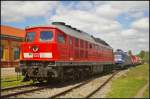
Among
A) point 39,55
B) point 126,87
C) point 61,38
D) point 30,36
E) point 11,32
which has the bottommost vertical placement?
point 126,87

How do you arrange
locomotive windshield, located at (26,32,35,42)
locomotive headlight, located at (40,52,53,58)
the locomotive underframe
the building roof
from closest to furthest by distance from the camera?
the locomotive underframe → locomotive headlight, located at (40,52,53,58) → locomotive windshield, located at (26,32,35,42) → the building roof

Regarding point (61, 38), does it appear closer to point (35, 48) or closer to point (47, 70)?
point (35, 48)

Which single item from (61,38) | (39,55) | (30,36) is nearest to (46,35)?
(61,38)

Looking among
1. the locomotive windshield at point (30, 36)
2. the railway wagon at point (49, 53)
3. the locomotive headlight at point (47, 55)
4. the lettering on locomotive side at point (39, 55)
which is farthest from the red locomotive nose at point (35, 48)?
the locomotive windshield at point (30, 36)

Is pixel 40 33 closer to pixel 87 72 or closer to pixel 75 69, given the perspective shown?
pixel 75 69

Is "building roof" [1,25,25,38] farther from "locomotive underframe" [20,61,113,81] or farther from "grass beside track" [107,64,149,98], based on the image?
"locomotive underframe" [20,61,113,81]

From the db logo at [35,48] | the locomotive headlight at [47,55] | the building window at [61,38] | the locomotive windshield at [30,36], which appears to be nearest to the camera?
the locomotive headlight at [47,55]

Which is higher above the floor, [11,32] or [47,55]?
[11,32]

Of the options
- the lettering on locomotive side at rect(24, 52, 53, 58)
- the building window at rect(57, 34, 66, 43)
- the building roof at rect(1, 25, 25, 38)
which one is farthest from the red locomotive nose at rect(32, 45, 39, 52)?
the building roof at rect(1, 25, 25, 38)

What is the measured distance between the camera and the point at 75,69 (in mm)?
22344

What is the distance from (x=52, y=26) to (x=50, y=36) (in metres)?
0.60

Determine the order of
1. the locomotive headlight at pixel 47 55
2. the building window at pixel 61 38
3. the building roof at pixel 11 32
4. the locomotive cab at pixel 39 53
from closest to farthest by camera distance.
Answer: the locomotive cab at pixel 39 53 → the locomotive headlight at pixel 47 55 → the building window at pixel 61 38 → the building roof at pixel 11 32

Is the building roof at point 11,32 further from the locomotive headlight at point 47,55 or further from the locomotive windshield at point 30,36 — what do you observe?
the locomotive headlight at point 47,55

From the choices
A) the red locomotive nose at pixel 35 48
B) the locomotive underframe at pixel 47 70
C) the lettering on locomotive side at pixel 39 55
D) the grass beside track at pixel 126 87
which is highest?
the red locomotive nose at pixel 35 48
